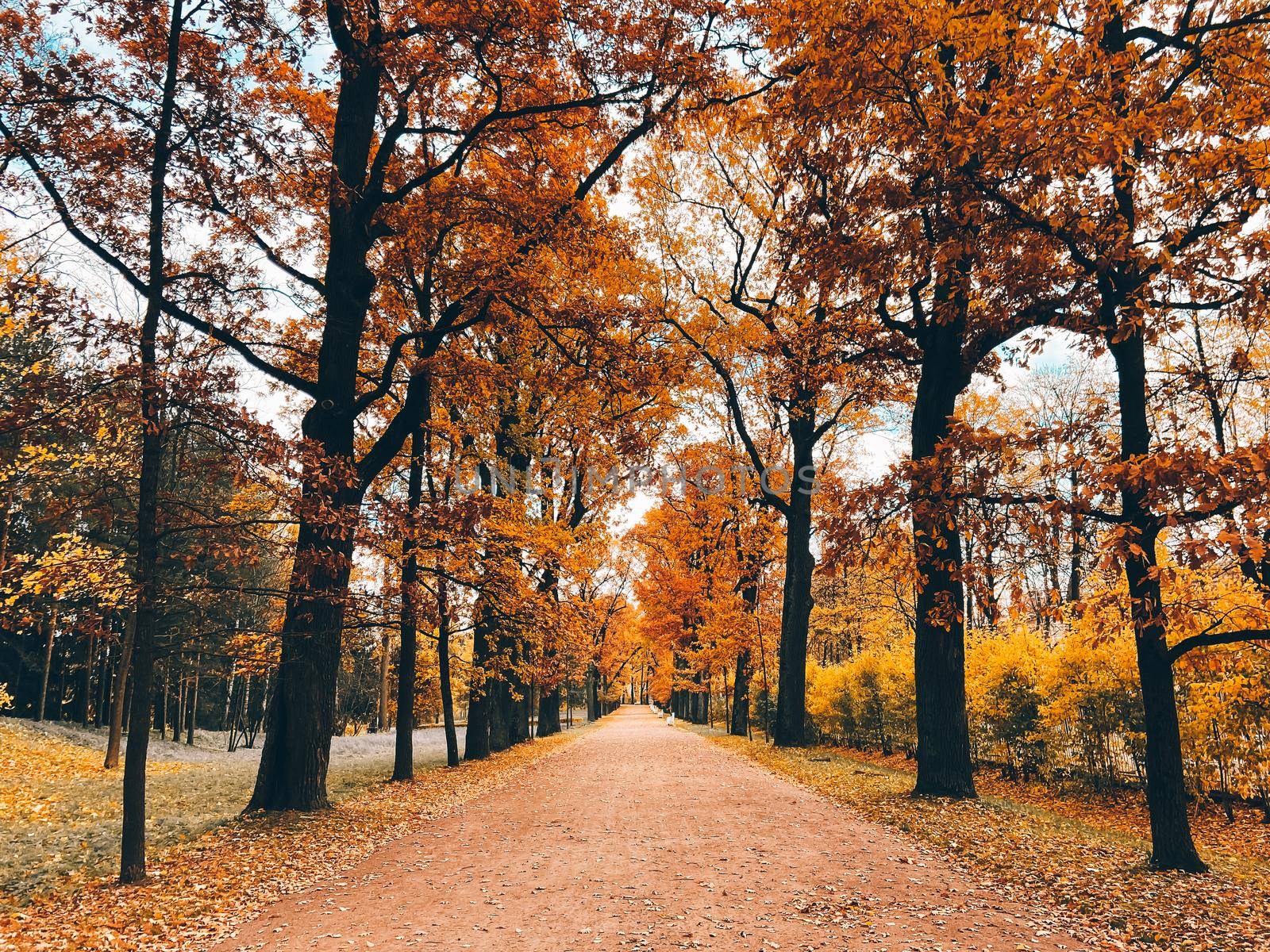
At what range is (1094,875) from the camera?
595cm

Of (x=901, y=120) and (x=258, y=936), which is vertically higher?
(x=901, y=120)

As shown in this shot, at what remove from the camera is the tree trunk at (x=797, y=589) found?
18.1 metres

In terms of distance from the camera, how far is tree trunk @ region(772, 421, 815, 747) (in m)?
18.1

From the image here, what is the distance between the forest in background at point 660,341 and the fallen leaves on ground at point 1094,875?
593 mm

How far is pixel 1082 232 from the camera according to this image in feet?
18.5

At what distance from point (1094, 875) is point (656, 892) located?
396 cm

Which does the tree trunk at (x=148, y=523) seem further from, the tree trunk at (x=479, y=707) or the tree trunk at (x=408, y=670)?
the tree trunk at (x=479, y=707)

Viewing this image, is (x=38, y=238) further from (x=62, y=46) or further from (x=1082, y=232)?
(x=1082, y=232)

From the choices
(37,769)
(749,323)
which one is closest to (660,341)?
(749,323)

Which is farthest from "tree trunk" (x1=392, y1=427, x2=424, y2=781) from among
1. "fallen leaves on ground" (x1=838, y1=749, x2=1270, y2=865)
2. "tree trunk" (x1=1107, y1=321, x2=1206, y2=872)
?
"fallen leaves on ground" (x1=838, y1=749, x2=1270, y2=865)

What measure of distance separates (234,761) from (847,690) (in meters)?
19.9

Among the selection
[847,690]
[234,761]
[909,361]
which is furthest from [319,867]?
[234,761]

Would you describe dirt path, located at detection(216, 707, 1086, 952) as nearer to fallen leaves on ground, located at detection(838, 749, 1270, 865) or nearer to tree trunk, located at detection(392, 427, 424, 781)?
fallen leaves on ground, located at detection(838, 749, 1270, 865)

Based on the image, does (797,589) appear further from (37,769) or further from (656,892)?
(37,769)
